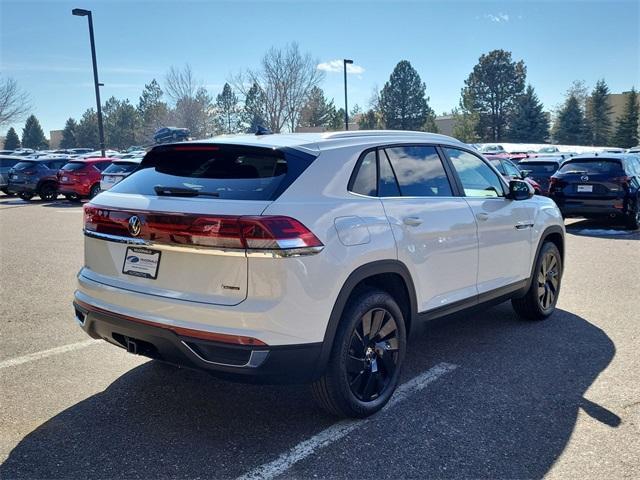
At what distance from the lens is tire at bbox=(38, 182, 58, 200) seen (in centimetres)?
2075

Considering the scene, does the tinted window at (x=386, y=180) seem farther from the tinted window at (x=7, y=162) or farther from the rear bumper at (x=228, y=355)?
the tinted window at (x=7, y=162)

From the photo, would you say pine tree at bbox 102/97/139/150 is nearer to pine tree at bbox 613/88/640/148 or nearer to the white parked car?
pine tree at bbox 613/88/640/148

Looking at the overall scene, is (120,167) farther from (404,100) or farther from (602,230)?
(404,100)

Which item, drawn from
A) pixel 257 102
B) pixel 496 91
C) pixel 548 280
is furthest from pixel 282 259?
pixel 496 91

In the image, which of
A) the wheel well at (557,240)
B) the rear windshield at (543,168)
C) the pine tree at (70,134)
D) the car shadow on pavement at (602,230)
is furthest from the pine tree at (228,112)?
the wheel well at (557,240)

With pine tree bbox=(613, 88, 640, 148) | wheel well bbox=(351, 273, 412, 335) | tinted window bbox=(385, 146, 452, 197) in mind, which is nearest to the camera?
wheel well bbox=(351, 273, 412, 335)

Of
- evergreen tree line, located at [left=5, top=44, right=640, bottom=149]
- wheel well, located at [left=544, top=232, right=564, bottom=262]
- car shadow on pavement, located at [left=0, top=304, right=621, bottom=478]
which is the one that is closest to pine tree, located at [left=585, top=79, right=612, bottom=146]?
evergreen tree line, located at [left=5, top=44, right=640, bottom=149]

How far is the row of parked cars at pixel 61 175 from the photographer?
18422 mm

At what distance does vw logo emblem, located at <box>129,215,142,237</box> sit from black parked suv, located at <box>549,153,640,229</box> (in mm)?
10950

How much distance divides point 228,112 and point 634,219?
62.5 metres

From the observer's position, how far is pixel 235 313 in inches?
115

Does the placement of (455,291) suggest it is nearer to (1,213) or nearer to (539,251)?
(539,251)

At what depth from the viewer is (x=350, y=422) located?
345 cm

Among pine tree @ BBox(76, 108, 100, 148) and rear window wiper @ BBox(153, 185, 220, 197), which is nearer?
rear window wiper @ BBox(153, 185, 220, 197)
